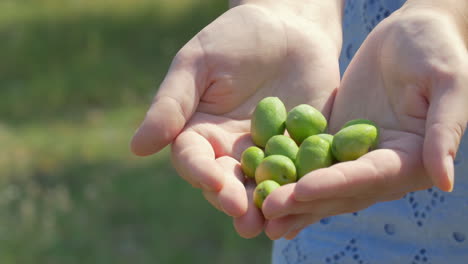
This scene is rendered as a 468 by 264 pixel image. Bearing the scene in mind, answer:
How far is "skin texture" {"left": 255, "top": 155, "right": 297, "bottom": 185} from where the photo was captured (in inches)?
61.6

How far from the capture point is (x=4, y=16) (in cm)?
602

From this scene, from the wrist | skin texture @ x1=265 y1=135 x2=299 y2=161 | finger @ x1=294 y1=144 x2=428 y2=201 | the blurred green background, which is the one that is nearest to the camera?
finger @ x1=294 y1=144 x2=428 y2=201

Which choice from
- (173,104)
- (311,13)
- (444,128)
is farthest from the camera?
(311,13)

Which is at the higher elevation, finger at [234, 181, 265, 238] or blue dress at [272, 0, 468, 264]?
finger at [234, 181, 265, 238]

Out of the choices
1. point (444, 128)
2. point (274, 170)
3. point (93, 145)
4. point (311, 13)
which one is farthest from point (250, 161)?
point (93, 145)

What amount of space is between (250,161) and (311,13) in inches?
20.5

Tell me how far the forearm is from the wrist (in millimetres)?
326

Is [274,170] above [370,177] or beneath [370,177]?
beneath

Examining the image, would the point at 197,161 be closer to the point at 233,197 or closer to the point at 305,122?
the point at 233,197

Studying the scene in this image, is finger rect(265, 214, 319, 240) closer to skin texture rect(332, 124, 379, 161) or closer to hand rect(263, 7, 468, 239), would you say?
Result: hand rect(263, 7, 468, 239)

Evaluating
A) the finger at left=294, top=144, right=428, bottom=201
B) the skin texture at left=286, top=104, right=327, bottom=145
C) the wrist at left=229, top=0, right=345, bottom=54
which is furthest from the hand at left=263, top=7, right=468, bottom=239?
the wrist at left=229, top=0, right=345, bottom=54

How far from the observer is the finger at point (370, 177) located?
1335 mm

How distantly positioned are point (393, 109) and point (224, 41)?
1.32ft

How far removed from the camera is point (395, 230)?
174 cm
